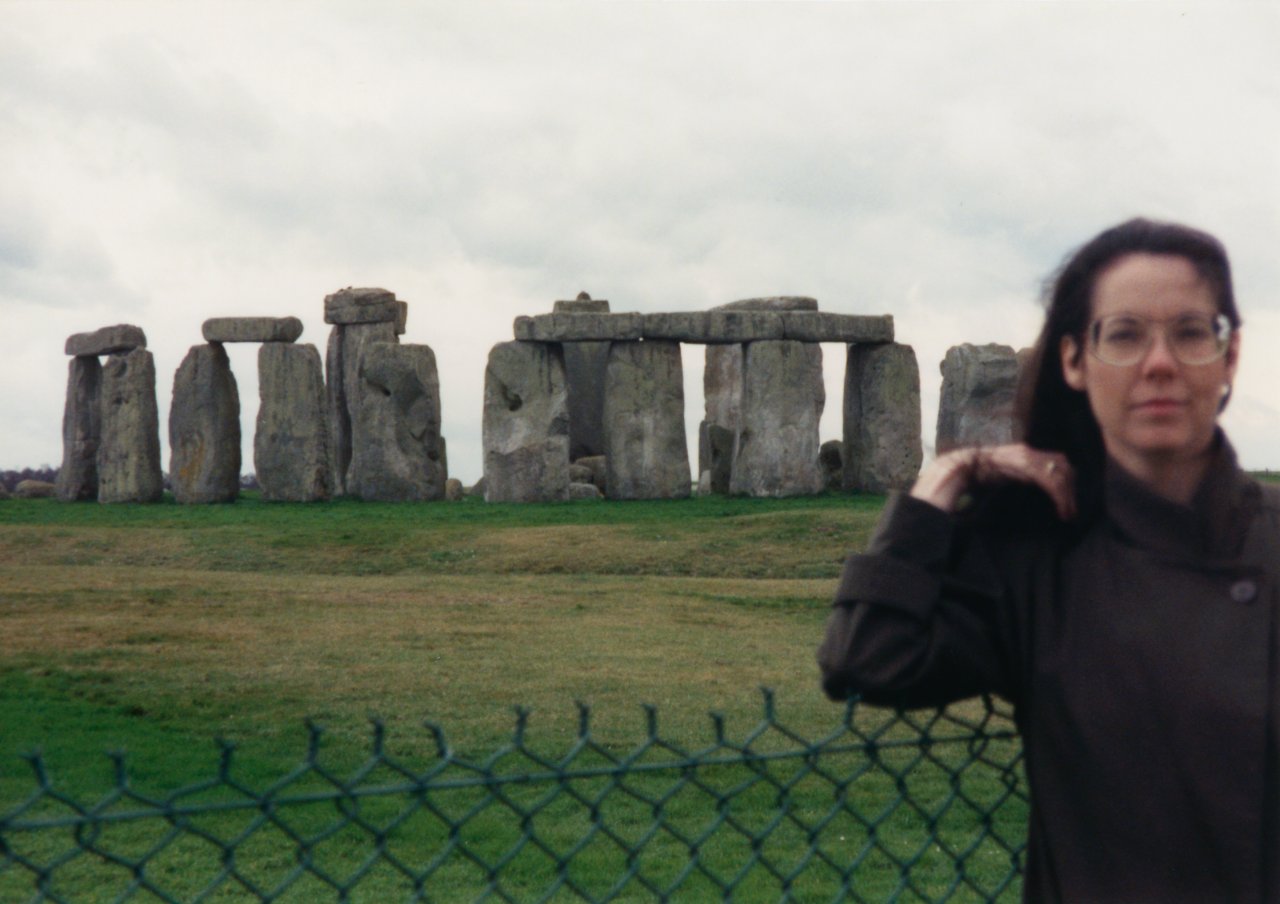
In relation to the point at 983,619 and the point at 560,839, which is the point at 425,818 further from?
the point at 983,619

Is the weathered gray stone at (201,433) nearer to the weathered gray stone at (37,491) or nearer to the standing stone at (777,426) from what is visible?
the weathered gray stone at (37,491)

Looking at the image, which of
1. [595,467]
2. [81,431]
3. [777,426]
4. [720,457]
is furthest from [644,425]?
[81,431]

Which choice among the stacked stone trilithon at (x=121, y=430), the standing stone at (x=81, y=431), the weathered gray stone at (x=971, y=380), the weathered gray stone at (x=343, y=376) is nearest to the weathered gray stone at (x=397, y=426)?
the weathered gray stone at (x=343, y=376)

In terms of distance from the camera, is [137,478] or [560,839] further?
[137,478]

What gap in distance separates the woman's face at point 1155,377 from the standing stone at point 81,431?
22.8 meters

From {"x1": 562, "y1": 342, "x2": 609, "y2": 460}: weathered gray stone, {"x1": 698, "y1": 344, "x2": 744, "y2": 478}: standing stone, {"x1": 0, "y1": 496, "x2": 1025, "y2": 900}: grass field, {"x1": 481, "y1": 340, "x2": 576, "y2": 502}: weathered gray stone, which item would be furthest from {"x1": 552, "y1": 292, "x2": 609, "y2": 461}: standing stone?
{"x1": 0, "y1": 496, "x2": 1025, "y2": 900}: grass field

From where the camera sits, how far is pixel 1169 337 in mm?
2496

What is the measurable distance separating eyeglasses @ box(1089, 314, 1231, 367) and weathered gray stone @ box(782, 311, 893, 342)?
776 inches

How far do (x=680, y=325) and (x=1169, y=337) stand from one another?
19640mm

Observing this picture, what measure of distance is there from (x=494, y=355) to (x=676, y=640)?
36.6 ft

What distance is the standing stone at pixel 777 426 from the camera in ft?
71.8

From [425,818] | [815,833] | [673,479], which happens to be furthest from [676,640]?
[673,479]

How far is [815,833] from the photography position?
291cm

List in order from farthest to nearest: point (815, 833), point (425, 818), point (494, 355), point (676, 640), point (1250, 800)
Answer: point (494, 355)
point (676, 640)
point (425, 818)
point (815, 833)
point (1250, 800)
